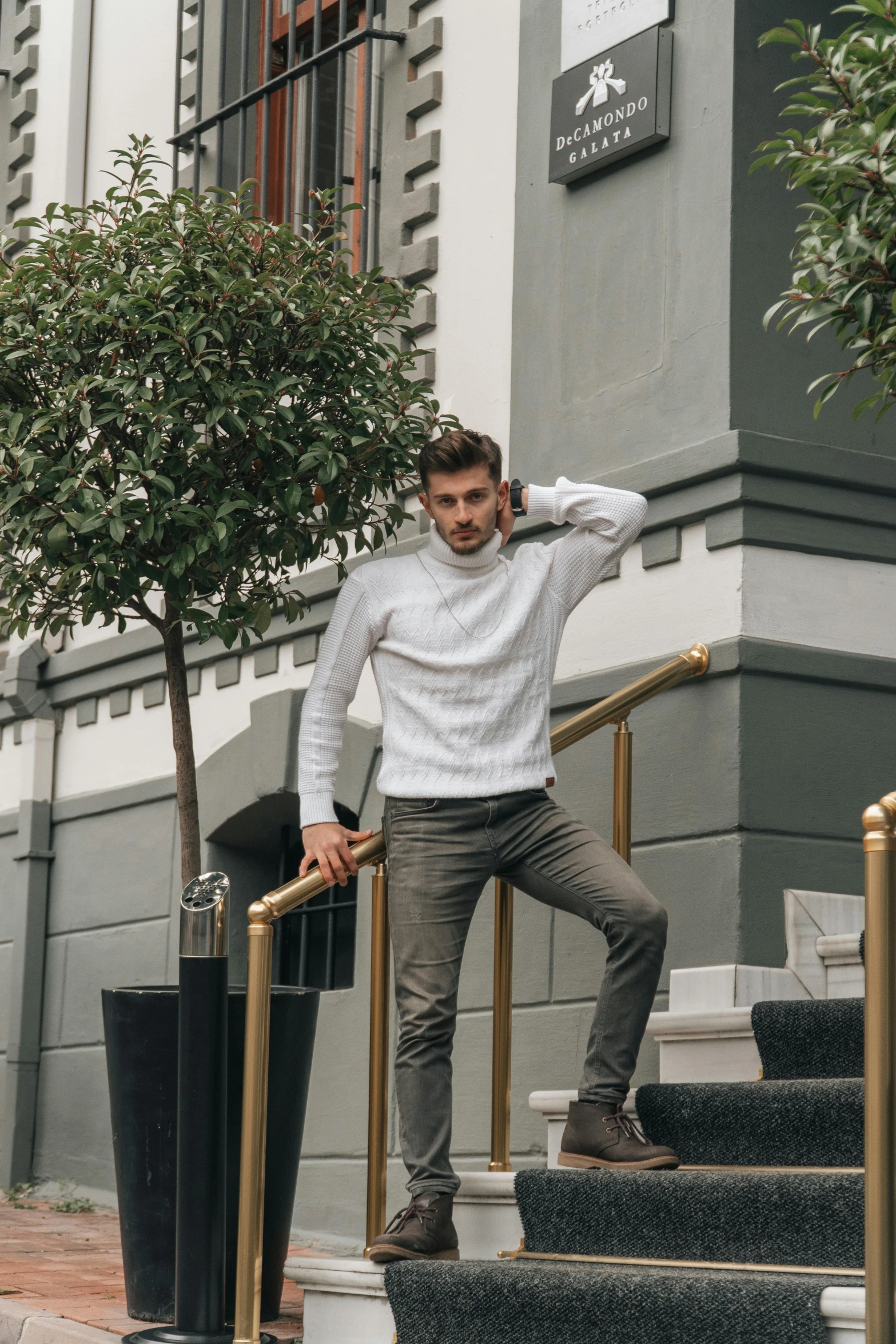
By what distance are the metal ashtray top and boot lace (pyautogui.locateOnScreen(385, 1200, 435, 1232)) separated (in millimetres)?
721

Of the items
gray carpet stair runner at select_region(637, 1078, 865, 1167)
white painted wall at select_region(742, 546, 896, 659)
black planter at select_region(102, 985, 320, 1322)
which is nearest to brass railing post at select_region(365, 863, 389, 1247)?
black planter at select_region(102, 985, 320, 1322)

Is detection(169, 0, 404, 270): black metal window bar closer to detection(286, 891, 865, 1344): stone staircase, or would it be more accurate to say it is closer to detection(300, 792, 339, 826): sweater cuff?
detection(300, 792, 339, 826): sweater cuff

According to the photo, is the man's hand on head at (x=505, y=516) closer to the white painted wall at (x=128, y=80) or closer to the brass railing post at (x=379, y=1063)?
the brass railing post at (x=379, y=1063)

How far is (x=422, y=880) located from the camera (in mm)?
4094

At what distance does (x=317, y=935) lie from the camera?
7.01m

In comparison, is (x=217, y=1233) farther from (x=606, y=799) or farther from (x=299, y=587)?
(x=299, y=587)

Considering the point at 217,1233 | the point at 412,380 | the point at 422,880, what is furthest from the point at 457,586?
the point at 412,380

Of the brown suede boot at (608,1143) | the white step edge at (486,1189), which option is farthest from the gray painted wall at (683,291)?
the white step edge at (486,1189)

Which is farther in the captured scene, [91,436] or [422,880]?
[91,436]

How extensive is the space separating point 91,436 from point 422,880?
1.80 metres

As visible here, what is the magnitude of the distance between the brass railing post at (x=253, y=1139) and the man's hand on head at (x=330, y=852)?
0.79 ft

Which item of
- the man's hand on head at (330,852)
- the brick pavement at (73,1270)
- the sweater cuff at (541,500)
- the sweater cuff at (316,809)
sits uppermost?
the sweater cuff at (541,500)

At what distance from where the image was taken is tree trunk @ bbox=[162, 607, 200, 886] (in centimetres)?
508

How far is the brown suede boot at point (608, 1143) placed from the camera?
3.98 metres
